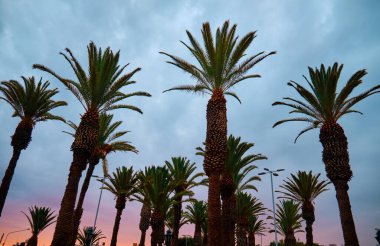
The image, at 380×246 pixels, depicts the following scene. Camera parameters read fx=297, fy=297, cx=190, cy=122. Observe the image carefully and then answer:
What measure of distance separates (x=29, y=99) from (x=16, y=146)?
410cm

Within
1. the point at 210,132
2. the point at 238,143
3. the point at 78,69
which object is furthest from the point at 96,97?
the point at 238,143

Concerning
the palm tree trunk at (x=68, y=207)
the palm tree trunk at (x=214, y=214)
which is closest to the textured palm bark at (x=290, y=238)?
the palm tree trunk at (x=214, y=214)

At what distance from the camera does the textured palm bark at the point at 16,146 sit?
75.4ft

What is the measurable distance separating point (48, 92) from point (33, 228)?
18.8 meters

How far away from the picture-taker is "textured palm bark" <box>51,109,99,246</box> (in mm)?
15898

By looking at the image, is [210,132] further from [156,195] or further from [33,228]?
[33,228]

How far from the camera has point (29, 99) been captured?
25.5 meters

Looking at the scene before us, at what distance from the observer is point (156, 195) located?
1059 inches

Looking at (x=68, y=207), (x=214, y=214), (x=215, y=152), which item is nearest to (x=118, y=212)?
(x=68, y=207)

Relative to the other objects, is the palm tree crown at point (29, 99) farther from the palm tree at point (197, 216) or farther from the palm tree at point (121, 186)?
the palm tree at point (197, 216)

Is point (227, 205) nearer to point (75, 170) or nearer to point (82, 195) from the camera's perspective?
point (75, 170)

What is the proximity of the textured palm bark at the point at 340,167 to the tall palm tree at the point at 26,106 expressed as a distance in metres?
21.4

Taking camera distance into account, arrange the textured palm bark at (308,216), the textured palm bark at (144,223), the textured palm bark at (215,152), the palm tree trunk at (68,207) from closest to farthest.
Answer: the palm tree trunk at (68,207)
the textured palm bark at (215,152)
the textured palm bark at (308,216)
the textured palm bark at (144,223)

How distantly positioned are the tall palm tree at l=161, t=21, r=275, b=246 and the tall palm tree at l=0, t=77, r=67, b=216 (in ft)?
42.2
